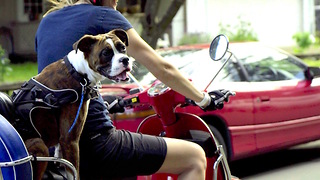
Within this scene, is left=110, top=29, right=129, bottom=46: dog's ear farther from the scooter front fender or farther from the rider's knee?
the scooter front fender

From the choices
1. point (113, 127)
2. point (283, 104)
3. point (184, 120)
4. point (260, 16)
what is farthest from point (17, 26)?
point (113, 127)

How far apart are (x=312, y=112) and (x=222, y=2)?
49.8 ft

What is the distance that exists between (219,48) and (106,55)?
3.59ft

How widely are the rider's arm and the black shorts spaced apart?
28cm

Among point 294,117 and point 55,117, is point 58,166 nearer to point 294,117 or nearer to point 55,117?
point 55,117

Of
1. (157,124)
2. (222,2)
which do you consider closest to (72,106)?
(157,124)

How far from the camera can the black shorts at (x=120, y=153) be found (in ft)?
10.5

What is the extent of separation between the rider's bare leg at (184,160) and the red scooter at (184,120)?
29 centimetres

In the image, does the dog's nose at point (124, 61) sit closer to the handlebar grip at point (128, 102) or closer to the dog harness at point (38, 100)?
the dog harness at point (38, 100)

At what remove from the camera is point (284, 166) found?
8.01 meters

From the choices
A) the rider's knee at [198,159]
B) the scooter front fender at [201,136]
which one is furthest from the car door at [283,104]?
the rider's knee at [198,159]

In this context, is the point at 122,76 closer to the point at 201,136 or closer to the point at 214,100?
the point at 214,100

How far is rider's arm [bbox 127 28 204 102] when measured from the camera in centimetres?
322

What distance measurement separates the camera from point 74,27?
10.7 feet
